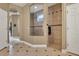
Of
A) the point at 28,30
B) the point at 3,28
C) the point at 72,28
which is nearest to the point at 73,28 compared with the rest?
the point at 72,28

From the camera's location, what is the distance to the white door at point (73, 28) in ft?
6.15

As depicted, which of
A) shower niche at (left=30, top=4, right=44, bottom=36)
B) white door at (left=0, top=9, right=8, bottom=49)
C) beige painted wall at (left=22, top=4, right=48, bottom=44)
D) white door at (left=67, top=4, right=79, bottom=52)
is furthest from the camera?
shower niche at (left=30, top=4, right=44, bottom=36)

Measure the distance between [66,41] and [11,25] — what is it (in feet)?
2.90

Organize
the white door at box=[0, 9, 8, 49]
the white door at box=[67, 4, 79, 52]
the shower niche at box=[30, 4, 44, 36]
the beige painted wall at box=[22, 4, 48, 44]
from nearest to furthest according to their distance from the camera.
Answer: the white door at box=[0, 9, 8, 49] < the white door at box=[67, 4, 79, 52] < the beige painted wall at box=[22, 4, 48, 44] < the shower niche at box=[30, 4, 44, 36]

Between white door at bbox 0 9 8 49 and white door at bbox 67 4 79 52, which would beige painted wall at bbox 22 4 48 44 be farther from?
white door at bbox 67 4 79 52

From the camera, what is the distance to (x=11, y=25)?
1968 millimetres

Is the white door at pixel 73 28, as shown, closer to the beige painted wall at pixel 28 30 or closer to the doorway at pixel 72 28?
the doorway at pixel 72 28

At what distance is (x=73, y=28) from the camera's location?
195 centimetres

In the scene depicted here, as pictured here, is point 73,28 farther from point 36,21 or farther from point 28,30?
point 28,30

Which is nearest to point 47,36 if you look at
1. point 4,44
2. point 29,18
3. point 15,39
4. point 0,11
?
point 29,18

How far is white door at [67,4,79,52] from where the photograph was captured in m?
1.87

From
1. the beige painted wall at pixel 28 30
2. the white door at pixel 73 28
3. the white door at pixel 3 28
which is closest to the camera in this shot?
the white door at pixel 3 28

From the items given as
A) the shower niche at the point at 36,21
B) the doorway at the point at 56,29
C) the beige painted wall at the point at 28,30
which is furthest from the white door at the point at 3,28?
the doorway at the point at 56,29

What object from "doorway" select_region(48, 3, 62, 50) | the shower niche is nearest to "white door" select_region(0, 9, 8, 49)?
the shower niche
